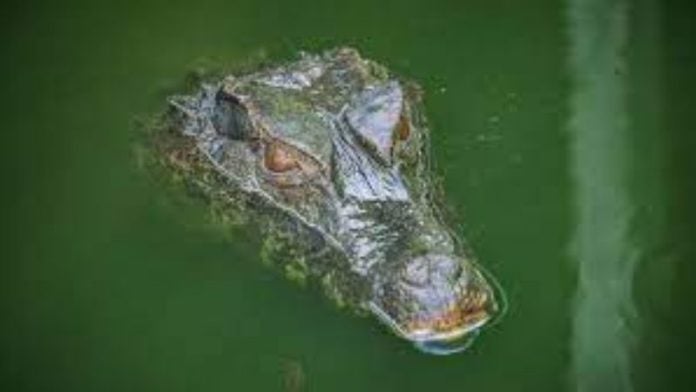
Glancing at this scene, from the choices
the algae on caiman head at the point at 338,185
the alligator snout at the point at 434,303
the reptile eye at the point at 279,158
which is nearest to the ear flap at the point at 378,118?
the algae on caiman head at the point at 338,185

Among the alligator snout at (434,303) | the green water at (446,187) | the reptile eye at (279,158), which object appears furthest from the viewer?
the reptile eye at (279,158)

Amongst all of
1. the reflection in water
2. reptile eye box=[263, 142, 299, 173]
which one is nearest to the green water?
the reflection in water

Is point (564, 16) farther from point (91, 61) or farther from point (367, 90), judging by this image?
point (91, 61)

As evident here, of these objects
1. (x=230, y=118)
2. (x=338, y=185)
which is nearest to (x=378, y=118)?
(x=338, y=185)

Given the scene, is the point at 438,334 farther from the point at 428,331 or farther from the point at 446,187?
the point at 446,187

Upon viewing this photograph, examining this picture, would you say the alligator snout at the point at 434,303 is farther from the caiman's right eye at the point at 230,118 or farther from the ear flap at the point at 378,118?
the caiman's right eye at the point at 230,118

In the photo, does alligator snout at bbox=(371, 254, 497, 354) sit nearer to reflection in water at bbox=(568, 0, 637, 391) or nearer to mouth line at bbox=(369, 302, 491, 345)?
mouth line at bbox=(369, 302, 491, 345)

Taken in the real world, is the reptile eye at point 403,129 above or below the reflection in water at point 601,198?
above

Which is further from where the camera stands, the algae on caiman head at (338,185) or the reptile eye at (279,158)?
the reptile eye at (279,158)
